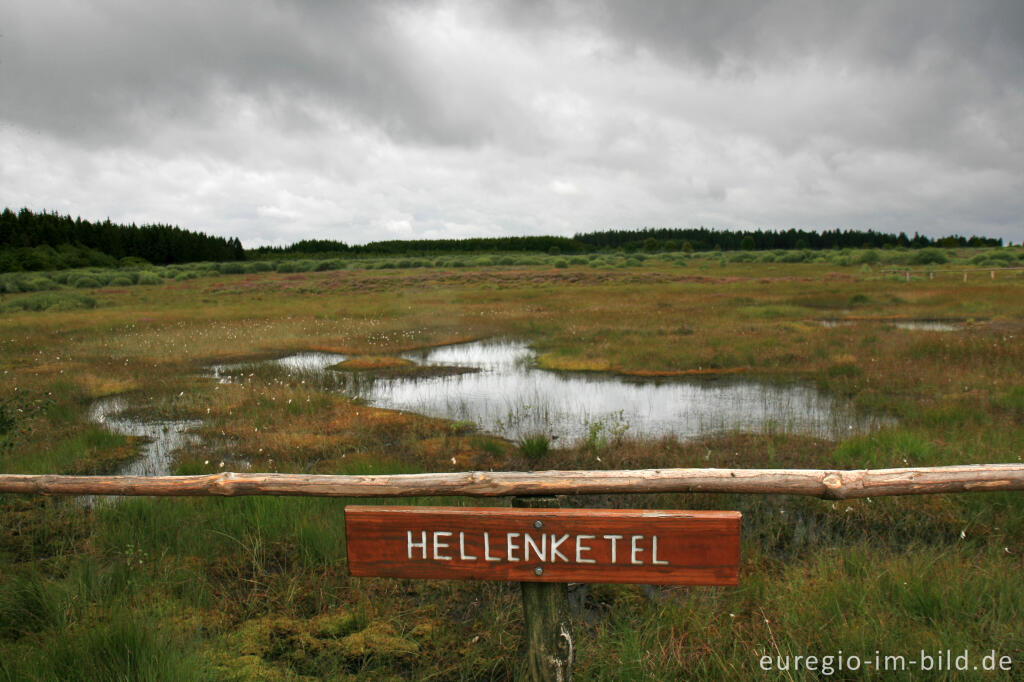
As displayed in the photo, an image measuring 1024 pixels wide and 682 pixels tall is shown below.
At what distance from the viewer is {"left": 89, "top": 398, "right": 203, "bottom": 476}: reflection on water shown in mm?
9438

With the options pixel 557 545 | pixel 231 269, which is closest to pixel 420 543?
pixel 557 545

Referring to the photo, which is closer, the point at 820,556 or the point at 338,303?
the point at 820,556

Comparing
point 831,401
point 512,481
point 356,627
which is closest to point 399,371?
point 831,401

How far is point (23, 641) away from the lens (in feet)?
13.4

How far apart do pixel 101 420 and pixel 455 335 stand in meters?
14.0

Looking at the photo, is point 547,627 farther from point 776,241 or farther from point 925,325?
point 776,241

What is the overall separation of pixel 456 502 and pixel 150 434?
785 cm

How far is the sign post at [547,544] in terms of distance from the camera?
2867mm

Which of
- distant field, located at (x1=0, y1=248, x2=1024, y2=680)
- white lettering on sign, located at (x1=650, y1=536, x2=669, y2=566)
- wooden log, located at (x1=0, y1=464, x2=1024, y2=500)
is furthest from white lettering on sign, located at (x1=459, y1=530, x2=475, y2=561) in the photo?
distant field, located at (x1=0, y1=248, x2=1024, y2=680)

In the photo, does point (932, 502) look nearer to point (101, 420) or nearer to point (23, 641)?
point (23, 641)

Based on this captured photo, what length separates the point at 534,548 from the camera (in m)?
2.95

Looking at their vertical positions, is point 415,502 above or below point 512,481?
below

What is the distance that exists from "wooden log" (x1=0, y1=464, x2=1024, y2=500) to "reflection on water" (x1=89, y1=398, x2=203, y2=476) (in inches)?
257

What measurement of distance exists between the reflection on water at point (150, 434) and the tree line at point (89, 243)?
7192 cm
